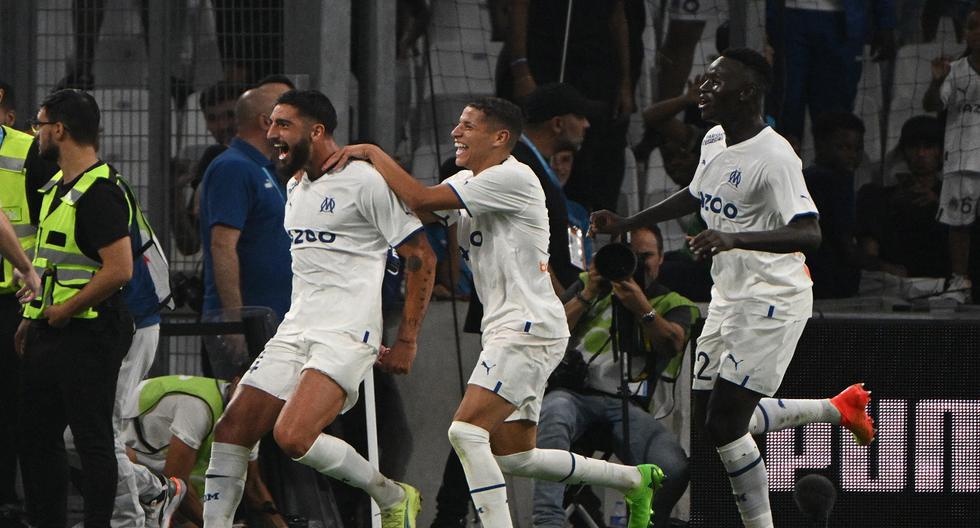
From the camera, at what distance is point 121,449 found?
7.45 m

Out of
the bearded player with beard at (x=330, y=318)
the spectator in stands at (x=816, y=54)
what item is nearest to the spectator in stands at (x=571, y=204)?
the spectator in stands at (x=816, y=54)

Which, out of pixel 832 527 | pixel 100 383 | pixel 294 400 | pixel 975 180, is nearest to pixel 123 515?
pixel 100 383

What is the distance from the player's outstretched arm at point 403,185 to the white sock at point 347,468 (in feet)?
3.30

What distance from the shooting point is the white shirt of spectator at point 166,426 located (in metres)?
7.93

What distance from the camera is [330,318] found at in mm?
6770

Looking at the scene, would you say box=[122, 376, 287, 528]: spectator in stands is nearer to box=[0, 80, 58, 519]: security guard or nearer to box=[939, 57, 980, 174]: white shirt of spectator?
box=[0, 80, 58, 519]: security guard

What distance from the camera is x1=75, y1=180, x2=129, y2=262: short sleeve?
6.87m

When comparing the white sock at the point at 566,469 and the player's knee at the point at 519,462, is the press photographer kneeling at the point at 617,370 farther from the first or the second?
the player's knee at the point at 519,462

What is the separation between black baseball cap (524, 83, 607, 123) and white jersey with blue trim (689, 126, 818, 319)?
135 centimetres

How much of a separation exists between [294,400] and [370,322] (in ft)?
1.55

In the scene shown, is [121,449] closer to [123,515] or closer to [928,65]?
[123,515]

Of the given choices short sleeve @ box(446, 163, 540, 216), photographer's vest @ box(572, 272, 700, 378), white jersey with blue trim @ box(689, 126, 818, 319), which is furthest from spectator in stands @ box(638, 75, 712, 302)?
short sleeve @ box(446, 163, 540, 216)

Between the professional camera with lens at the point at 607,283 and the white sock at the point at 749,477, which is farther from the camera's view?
the professional camera with lens at the point at 607,283

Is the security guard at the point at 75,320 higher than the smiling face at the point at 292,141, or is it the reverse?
the smiling face at the point at 292,141
